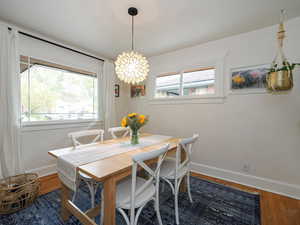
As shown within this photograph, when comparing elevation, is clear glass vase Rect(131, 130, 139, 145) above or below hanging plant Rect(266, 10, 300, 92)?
below

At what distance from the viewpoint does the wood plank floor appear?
4.65 ft

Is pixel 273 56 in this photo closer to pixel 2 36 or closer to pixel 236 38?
pixel 236 38

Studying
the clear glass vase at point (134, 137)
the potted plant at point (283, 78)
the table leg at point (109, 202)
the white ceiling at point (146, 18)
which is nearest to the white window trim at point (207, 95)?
the white ceiling at point (146, 18)

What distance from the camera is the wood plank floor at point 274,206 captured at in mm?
1416

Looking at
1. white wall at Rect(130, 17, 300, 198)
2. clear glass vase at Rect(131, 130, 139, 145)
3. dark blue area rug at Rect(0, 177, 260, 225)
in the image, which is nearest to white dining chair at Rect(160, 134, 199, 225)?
dark blue area rug at Rect(0, 177, 260, 225)

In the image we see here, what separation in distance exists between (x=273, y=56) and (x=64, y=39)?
340 cm

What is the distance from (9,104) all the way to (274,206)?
376cm

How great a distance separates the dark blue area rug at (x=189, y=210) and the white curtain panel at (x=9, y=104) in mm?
709

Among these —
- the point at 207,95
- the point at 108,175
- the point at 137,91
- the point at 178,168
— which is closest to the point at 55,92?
the point at 137,91

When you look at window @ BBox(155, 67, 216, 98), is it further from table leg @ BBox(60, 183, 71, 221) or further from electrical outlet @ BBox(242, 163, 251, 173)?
table leg @ BBox(60, 183, 71, 221)

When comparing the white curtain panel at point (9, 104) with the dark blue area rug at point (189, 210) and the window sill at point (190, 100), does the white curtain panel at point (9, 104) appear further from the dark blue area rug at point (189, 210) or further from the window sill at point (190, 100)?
the window sill at point (190, 100)

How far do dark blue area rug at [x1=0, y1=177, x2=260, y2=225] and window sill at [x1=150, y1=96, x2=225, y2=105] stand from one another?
4.68 ft

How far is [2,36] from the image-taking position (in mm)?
1812

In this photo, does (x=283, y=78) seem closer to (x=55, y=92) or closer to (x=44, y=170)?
(x=55, y=92)
